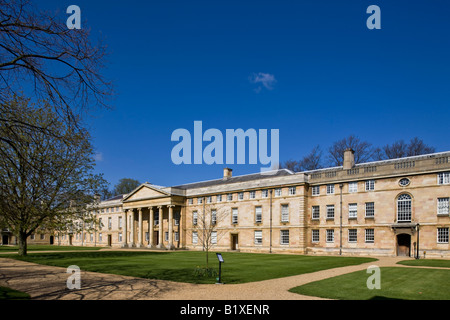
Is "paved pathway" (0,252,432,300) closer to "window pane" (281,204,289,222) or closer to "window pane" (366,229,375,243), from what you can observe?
"window pane" (366,229,375,243)

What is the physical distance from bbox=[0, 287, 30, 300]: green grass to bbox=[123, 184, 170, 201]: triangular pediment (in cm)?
4478

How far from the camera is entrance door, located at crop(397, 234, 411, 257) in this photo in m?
37.0

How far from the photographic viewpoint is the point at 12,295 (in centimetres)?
1334

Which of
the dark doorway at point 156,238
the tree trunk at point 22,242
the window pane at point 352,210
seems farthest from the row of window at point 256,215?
the tree trunk at point 22,242

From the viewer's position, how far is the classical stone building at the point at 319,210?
3566 cm

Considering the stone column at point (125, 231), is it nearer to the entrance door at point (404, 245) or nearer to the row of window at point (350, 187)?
the row of window at point (350, 187)

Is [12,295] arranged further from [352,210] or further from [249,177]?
[249,177]

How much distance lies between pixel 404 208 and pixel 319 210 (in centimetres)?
996

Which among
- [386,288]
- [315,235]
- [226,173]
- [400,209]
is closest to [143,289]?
[386,288]

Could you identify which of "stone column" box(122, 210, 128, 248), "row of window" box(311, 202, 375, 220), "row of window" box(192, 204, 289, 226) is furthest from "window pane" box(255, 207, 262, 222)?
"stone column" box(122, 210, 128, 248)

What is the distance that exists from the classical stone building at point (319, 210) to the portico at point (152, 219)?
0.17m
